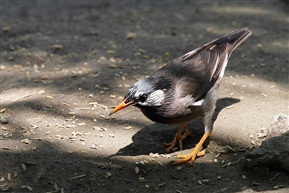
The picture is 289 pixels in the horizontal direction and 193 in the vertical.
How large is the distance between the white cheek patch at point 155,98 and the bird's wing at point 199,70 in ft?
0.89

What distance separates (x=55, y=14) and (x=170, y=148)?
21.3 feet

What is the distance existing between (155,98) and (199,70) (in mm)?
885

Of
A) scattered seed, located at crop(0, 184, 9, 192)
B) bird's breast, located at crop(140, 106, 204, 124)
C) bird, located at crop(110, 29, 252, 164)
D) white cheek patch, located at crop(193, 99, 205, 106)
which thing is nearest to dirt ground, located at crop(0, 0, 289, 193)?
scattered seed, located at crop(0, 184, 9, 192)

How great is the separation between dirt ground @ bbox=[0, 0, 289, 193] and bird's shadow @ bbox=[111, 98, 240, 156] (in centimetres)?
2

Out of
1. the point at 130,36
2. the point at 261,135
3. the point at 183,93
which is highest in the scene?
the point at 183,93

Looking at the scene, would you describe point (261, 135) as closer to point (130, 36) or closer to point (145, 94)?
point (145, 94)

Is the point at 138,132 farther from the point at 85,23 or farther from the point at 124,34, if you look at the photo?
the point at 85,23

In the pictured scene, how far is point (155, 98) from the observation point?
21.6 ft

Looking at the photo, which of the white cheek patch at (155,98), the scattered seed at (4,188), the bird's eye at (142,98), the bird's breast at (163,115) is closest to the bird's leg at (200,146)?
the bird's breast at (163,115)

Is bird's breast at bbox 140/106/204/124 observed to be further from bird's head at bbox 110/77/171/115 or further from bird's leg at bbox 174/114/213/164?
bird's leg at bbox 174/114/213/164

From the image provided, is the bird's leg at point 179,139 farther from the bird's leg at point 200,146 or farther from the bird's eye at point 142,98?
the bird's eye at point 142,98

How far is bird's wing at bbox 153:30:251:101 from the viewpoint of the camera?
691cm

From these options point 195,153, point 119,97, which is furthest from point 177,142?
point 119,97

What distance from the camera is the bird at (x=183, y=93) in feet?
21.5
